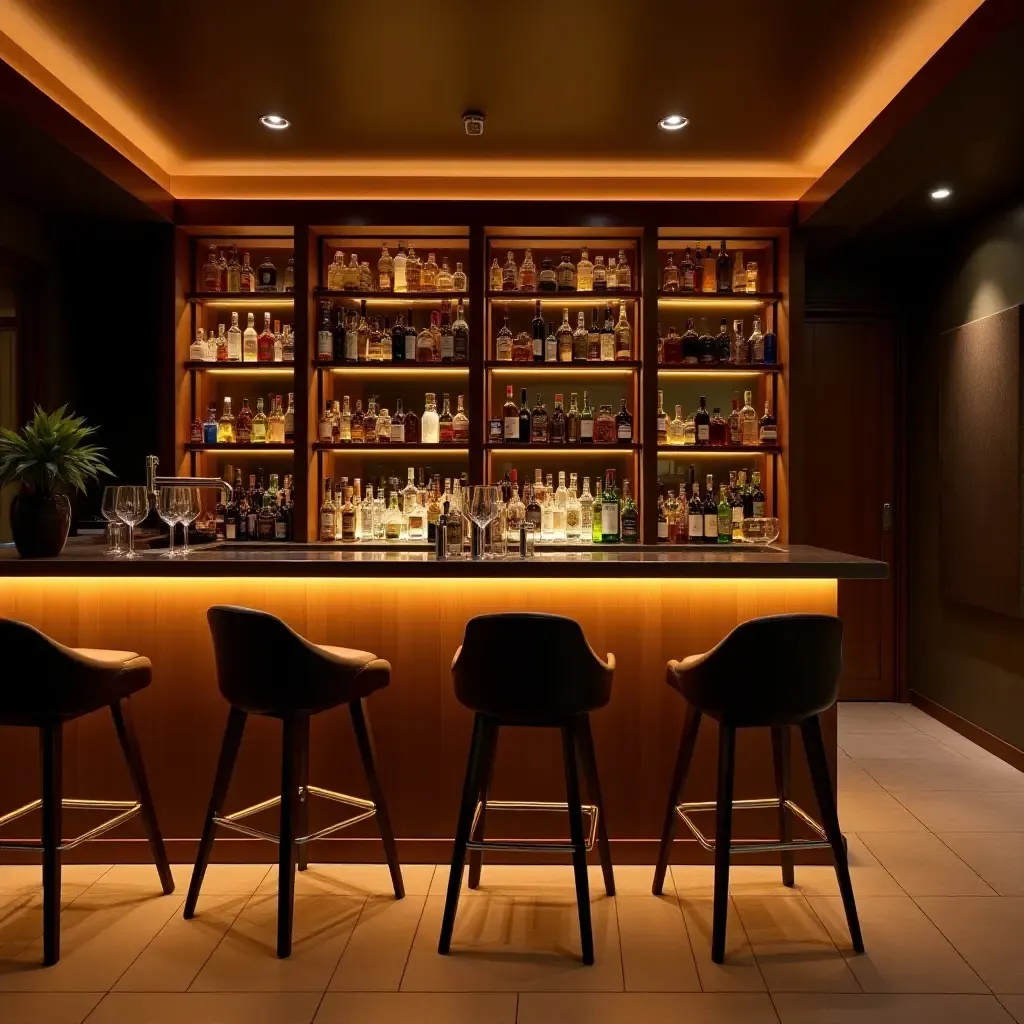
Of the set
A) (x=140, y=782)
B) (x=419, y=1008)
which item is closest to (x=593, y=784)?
(x=419, y=1008)

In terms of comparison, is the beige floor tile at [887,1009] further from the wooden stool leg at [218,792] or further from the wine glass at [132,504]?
the wine glass at [132,504]

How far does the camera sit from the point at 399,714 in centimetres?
306

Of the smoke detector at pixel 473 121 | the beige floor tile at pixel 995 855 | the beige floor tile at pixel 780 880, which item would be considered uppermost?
the smoke detector at pixel 473 121

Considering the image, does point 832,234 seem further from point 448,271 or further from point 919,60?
point 448,271

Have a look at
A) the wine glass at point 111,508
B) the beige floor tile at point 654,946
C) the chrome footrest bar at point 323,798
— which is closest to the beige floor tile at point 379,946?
the chrome footrest bar at point 323,798

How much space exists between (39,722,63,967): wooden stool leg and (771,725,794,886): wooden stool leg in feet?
6.64

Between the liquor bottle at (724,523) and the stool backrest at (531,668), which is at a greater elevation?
the liquor bottle at (724,523)

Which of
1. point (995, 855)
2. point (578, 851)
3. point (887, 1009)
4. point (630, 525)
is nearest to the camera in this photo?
point (887, 1009)

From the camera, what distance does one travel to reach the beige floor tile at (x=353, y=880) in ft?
9.30

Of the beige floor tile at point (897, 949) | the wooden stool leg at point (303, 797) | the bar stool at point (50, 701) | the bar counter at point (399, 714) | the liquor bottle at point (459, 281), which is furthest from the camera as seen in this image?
the liquor bottle at point (459, 281)

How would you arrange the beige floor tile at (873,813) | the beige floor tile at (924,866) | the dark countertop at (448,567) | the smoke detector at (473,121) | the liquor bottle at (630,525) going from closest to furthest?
the dark countertop at (448,567), the beige floor tile at (924,866), the beige floor tile at (873,813), the smoke detector at (473,121), the liquor bottle at (630,525)

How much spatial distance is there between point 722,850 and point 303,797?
1278 millimetres

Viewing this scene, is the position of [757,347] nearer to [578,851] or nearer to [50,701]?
[578,851]

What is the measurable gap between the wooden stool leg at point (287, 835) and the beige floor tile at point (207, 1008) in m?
0.19
